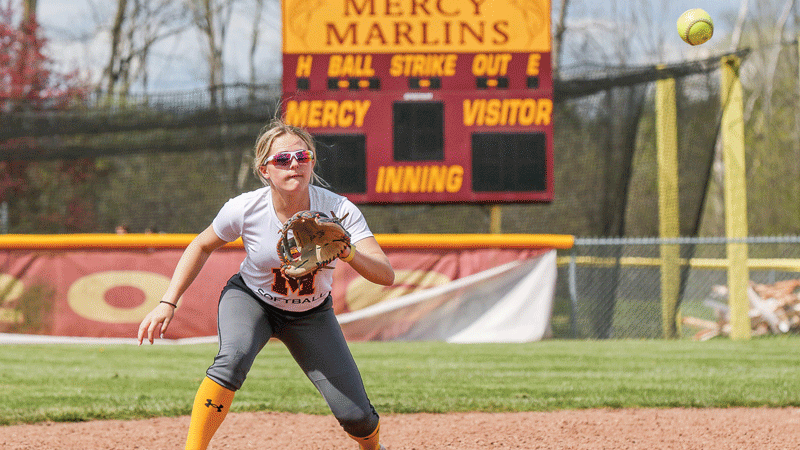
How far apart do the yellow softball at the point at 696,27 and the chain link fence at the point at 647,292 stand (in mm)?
3223

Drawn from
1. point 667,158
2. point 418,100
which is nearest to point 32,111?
point 418,100

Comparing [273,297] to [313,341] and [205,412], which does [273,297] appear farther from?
[205,412]

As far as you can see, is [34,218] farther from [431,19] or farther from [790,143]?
[790,143]

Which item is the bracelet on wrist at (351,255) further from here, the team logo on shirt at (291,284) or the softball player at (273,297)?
the team logo on shirt at (291,284)

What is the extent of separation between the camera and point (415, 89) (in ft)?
32.3

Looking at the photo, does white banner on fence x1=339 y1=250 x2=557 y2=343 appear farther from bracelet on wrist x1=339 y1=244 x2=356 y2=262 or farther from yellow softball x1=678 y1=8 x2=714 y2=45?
bracelet on wrist x1=339 y1=244 x2=356 y2=262

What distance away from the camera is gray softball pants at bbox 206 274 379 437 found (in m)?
3.36

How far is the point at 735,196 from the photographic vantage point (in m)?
10.9

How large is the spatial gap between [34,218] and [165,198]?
8.11ft

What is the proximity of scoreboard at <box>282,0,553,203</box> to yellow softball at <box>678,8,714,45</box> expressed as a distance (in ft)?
9.83

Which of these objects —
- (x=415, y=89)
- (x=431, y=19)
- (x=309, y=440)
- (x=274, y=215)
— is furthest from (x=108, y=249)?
(x=274, y=215)

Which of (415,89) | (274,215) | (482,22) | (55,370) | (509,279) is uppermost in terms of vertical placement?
(482,22)

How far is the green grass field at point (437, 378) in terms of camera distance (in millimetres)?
5973

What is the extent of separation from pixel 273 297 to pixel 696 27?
500cm
